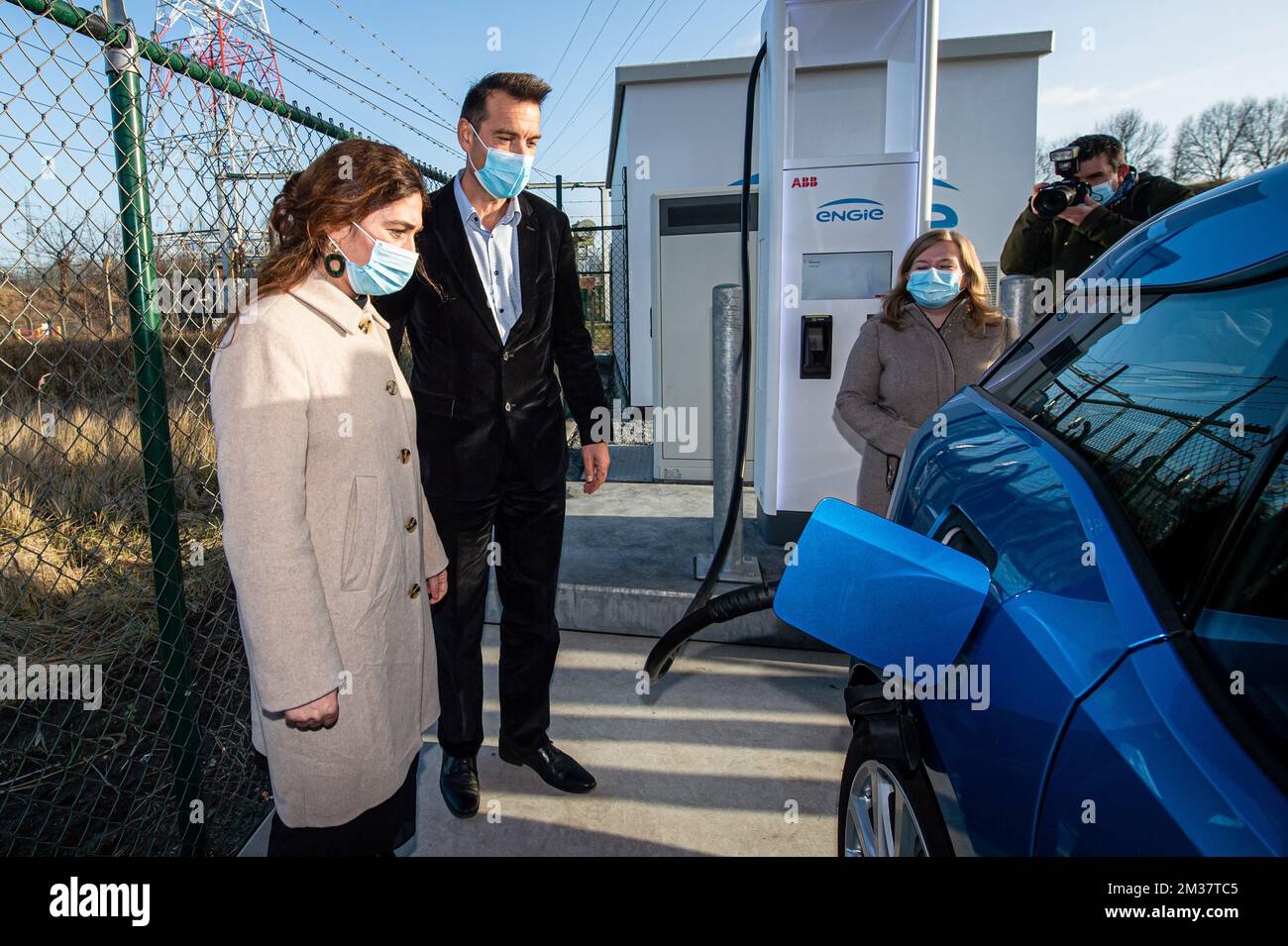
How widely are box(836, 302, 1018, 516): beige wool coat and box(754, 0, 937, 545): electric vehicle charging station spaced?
811 millimetres

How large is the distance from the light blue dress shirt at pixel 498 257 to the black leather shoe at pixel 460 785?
149 centimetres

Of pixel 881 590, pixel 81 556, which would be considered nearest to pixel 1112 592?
pixel 881 590

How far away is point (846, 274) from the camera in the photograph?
4.07 metres

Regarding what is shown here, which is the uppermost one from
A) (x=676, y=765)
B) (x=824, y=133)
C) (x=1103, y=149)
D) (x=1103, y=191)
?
(x=824, y=133)

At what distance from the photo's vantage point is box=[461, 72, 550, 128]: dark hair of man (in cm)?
243

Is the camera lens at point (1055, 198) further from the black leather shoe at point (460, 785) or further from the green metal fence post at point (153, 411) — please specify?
the green metal fence post at point (153, 411)

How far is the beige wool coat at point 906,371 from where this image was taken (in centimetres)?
319

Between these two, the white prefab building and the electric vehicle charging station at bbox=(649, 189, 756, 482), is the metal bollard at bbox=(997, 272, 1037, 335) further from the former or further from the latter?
the white prefab building

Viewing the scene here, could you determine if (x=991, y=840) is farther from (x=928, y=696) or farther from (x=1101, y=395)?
(x=1101, y=395)

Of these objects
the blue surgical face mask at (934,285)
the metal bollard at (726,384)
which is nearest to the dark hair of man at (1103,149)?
the blue surgical face mask at (934,285)

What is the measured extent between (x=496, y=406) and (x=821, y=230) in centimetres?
232

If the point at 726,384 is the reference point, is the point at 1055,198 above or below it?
above

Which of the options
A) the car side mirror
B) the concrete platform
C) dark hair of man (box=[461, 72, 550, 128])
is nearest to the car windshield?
the car side mirror

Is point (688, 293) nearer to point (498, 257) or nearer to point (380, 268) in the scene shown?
point (498, 257)
